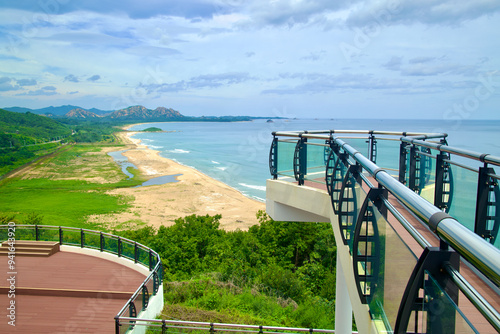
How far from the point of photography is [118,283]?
1189cm

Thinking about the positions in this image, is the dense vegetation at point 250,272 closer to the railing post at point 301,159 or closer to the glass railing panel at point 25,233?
the glass railing panel at point 25,233

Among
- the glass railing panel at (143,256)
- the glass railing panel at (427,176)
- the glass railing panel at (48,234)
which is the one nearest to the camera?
the glass railing panel at (427,176)

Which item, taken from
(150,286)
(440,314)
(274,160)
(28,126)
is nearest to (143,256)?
(150,286)

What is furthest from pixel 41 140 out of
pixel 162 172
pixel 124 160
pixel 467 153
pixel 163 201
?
pixel 467 153

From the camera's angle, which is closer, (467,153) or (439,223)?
(439,223)

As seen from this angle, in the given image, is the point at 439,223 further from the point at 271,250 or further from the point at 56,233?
the point at 271,250

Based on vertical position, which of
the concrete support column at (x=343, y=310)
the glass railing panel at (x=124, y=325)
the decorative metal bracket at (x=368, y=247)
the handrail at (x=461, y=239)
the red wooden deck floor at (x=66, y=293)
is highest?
the handrail at (x=461, y=239)

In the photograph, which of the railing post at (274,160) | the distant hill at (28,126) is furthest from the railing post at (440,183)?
the distant hill at (28,126)

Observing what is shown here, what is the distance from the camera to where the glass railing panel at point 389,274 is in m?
1.98

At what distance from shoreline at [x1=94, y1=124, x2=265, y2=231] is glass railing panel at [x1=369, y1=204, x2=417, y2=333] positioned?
33.7 metres

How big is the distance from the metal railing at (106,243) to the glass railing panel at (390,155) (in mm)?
7272

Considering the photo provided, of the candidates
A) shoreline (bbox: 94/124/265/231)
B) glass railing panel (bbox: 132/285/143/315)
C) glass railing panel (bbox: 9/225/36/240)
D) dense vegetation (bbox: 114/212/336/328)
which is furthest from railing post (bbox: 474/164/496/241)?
shoreline (bbox: 94/124/265/231)

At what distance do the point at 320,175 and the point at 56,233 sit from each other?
11044 mm

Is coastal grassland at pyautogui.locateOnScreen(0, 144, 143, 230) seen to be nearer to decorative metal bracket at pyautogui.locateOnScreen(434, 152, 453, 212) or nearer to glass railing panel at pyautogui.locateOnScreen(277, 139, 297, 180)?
glass railing panel at pyautogui.locateOnScreen(277, 139, 297, 180)
